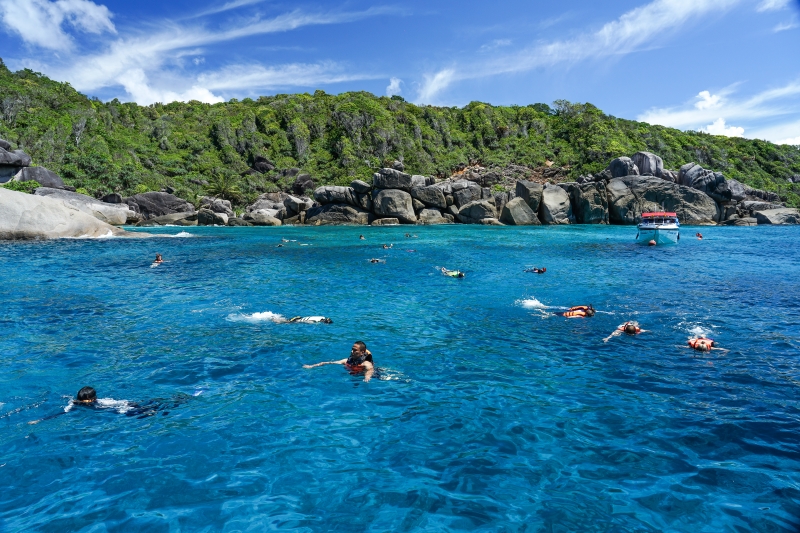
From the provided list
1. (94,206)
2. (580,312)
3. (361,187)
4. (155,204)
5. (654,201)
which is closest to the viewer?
(580,312)

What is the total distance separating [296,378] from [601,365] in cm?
709

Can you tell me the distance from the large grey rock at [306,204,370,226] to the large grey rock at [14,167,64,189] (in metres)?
32.4

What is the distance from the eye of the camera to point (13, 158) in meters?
54.2

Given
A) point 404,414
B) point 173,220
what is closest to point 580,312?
point 404,414

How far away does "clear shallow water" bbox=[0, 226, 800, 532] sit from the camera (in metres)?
5.82

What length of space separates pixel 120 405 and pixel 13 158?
63071 mm

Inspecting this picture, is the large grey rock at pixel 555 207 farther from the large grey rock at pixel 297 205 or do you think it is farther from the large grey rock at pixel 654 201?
the large grey rock at pixel 297 205

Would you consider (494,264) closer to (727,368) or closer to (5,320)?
(727,368)

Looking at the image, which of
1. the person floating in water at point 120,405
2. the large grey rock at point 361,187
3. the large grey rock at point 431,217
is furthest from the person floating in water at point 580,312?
the large grey rock at point 361,187

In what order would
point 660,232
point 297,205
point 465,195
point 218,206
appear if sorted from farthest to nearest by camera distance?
1. point 218,206
2. point 297,205
3. point 465,195
4. point 660,232

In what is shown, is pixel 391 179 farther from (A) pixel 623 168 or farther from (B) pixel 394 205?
(A) pixel 623 168

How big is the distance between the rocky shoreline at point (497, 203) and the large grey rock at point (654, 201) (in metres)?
0.12

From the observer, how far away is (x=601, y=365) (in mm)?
10742

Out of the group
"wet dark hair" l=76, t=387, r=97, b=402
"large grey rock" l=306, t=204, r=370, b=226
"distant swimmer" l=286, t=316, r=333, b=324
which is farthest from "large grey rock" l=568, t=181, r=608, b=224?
"wet dark hair" l=76, t=387, r=97, b=402
